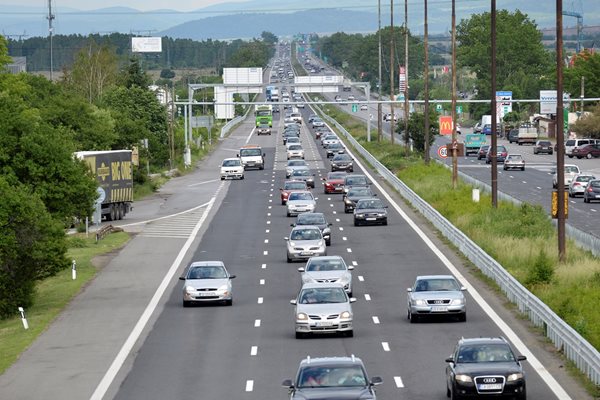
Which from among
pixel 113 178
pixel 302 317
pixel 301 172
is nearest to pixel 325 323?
pixel 302 317

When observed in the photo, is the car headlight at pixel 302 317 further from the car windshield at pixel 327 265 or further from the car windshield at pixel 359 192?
the car windshield at pixel 359 192

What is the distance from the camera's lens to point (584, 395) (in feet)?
89.0

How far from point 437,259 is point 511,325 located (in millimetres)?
15974

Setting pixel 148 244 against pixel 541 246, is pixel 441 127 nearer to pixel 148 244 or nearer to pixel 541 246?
pixel 148 244

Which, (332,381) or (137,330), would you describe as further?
(137,330)

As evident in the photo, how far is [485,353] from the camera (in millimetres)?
26625

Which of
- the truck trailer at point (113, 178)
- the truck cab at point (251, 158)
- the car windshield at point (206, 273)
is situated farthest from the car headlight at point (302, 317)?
the truck cab at point (251, 158)

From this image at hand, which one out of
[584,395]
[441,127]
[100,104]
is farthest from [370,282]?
[100,104]

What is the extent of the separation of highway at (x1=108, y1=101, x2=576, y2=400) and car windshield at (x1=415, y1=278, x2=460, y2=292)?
0.91 metres

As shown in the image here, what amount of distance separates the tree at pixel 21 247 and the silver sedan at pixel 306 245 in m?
10.7

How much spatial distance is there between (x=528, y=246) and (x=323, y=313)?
1686 centimetres

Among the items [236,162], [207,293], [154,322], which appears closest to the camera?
[154,322]

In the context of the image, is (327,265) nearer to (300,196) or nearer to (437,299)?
(437,299)

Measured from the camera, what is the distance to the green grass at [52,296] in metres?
37.2
